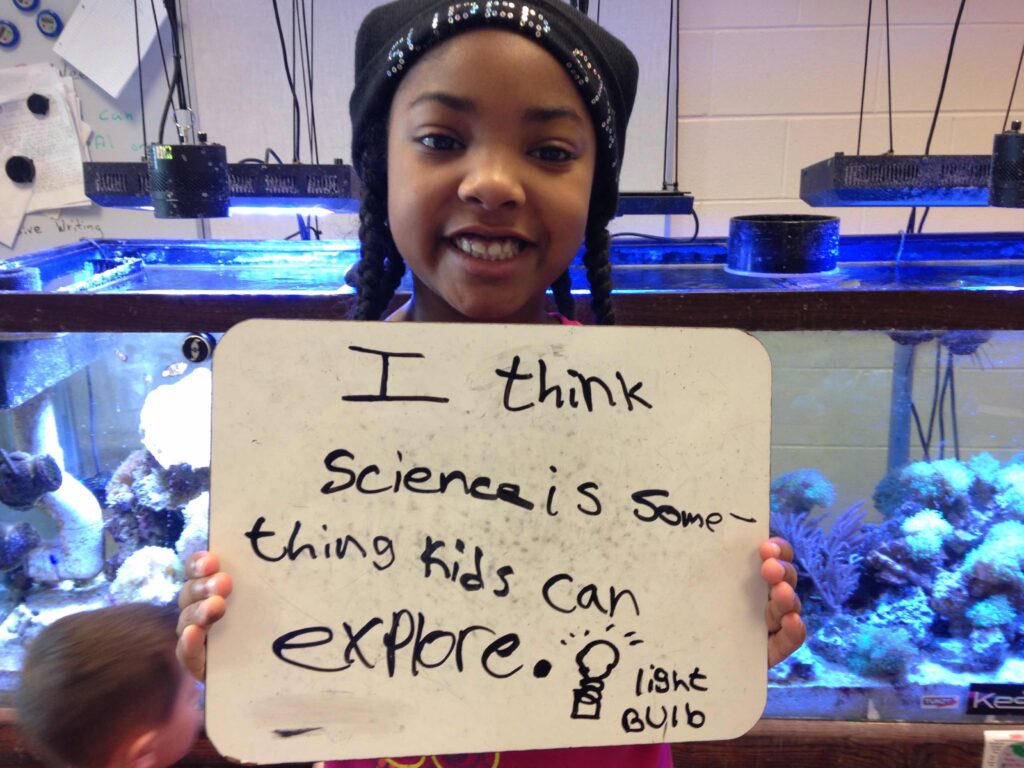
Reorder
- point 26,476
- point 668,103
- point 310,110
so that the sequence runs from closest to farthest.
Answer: point 26,476 < point 310,110 < point 668,103

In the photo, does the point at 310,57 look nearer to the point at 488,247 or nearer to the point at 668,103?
the point at 668,103

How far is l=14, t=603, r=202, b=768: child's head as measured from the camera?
89cm

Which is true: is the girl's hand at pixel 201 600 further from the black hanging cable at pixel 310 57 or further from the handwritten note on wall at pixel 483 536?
the black hanging cable at pixel 310 57

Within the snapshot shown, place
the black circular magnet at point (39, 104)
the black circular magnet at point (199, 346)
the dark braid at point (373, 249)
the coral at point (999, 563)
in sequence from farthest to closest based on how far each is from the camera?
the black circular magnet at point (39, 104) → the coral at point (999, 563) → the black circular magnet at point (199, 346) → the dark braid at point (373, 249)

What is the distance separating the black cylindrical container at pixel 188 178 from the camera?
1159 mm

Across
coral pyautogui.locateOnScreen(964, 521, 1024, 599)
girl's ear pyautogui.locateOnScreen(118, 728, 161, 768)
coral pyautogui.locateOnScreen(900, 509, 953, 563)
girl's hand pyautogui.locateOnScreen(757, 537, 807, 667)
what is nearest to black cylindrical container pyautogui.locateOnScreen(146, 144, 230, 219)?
girl's ear pyautogui.locateOnScreen(118, 728, 161, 768)

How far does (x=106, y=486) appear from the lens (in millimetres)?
1253

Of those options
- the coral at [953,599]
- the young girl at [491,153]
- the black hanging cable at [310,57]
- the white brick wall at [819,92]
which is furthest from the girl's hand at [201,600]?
the white brick wall at [819,92]

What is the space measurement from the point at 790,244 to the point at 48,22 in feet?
6.80

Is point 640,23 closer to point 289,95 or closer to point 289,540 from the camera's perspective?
point 289,95

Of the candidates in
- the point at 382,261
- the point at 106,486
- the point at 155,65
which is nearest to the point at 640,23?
the point at 155,65

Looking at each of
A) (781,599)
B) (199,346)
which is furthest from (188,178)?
(781,599)

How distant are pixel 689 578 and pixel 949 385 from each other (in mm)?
686

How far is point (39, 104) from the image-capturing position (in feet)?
7.05
